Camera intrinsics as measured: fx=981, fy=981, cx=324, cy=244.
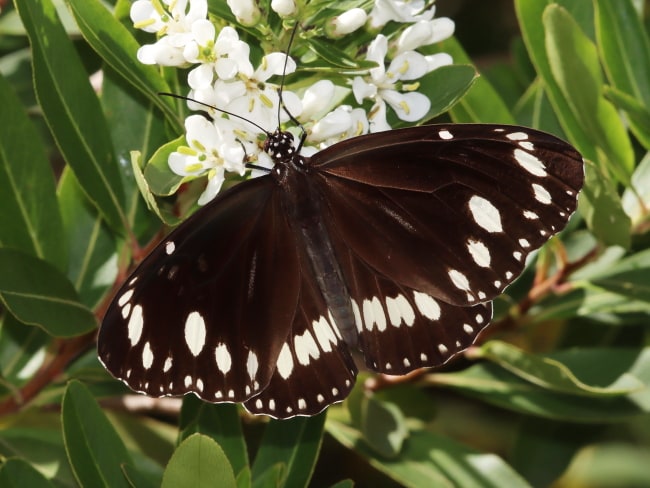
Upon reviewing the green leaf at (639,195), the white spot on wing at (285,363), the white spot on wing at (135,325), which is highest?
the white spot on wing at (135,325)

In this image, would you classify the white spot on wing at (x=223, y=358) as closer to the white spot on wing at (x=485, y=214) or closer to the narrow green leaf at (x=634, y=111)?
the white spot on wing at (x=485, y=214)

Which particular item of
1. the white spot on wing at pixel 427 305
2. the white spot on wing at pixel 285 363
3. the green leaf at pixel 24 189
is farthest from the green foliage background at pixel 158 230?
the white spot on wing at pixel 427 305

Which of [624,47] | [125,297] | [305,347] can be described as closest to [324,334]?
[305,347]

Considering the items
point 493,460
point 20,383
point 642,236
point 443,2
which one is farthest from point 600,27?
point 20,383

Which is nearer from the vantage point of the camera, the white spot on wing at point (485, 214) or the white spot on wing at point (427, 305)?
the white spot on wing at point (485, 214)

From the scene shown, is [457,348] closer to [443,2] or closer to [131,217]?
[131,217]

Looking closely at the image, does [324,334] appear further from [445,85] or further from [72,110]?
[72,110]

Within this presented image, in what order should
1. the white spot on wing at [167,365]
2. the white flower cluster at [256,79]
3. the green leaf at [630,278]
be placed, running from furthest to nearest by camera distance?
1. the green leaf at [630,278]
2. the white spot on wing at [167,365]
3. the white flower cluster at [256,79]
